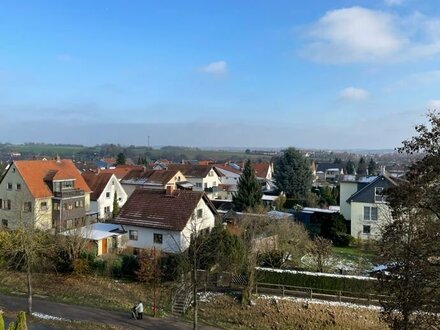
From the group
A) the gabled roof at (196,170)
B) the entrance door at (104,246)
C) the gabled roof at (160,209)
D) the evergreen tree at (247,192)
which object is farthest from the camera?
the gabled roof at (196,170)

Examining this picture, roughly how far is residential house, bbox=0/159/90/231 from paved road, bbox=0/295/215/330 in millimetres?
17444

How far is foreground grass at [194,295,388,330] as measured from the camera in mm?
24125

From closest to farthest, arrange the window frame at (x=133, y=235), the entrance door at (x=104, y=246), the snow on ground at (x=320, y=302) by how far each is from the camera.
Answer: the snow on ground at (x=320, y=302) → the entrance door at (x=104, y=246) → the window frame at (x=133, y=235)

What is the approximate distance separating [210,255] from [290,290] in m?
5.89

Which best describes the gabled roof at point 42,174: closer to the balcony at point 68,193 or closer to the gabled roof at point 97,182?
the balcony at point 68,193

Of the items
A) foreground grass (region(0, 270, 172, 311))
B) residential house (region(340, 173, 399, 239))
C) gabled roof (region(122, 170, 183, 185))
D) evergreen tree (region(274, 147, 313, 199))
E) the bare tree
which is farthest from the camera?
evergreen tree (region(274, 147, 313, 199))

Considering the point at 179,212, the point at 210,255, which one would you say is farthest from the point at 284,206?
the point at 210,255

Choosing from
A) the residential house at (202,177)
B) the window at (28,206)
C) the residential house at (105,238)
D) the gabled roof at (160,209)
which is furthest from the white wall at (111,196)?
the residential house at (202,177)

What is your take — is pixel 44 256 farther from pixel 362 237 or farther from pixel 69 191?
pixel 362 237

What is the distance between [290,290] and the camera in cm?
2730

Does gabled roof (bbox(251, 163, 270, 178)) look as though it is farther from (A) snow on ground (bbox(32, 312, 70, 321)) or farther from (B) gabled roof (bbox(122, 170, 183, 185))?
(A) snow on ground (bbox(32, 312, 70, 321))

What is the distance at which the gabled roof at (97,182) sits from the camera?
51.5m

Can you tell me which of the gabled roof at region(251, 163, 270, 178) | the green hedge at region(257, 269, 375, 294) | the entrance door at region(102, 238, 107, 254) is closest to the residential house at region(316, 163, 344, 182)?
the gabled roof at region(251, 163, 270, 178)

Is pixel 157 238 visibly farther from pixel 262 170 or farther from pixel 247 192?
pixel 262 170
